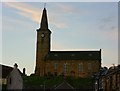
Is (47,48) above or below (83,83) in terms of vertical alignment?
above

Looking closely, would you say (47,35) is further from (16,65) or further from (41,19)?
(16,65)

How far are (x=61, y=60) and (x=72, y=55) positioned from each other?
3.74 m

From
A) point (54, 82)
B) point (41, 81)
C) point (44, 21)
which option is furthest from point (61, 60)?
point (54, 82)

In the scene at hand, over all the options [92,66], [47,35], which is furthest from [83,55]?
[47,35]

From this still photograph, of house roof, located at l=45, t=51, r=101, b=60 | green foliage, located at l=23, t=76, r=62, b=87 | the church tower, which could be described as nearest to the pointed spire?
the church tower

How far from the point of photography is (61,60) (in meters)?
113

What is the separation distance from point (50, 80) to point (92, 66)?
92.1 feet

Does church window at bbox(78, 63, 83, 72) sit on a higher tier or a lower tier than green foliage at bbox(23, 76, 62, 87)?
higher

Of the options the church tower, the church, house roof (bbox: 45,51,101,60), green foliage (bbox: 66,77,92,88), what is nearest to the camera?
green foliage (bbox: 66,77,92,88)

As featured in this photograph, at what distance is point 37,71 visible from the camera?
369 feet

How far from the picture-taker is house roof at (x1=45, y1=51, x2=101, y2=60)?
110 m

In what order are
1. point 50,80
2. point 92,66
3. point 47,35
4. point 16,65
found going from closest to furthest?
point 16,65
point 50,80
point 92,66
point 47,35

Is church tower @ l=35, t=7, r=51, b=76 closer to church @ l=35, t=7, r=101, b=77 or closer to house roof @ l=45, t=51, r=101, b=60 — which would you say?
church @ l=35, t=7, r=101, b=77

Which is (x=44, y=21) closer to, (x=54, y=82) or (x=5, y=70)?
(x=54, y=82)
